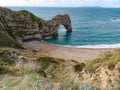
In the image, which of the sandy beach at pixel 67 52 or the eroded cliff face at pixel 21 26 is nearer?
the sandy beach at pixel 67 52

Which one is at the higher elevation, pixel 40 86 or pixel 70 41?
pixel 40 86

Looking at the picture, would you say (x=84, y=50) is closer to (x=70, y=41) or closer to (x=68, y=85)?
(x=70, y=41)

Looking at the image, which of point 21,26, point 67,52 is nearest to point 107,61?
point 67,52

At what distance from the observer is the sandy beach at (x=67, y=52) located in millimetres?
50906

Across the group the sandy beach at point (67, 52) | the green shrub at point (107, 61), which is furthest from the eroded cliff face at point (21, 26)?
the green shrub at point (107, 61)

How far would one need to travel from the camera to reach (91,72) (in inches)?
701

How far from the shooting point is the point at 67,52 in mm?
55125

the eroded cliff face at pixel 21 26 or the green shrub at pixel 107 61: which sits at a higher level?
the green shrub at pixel 107 61

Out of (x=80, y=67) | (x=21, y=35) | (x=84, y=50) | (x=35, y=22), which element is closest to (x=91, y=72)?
(x=80, y=67)

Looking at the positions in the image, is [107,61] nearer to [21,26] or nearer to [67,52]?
[67,52]

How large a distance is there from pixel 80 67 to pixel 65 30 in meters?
68.6

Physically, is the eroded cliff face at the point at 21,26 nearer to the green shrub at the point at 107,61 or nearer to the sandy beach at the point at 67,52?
the sandy beach at the point at 67,52

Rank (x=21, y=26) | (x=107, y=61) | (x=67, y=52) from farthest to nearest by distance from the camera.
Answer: (x=21, y=26) < (x=67, y=52) < (x=107, y=61)

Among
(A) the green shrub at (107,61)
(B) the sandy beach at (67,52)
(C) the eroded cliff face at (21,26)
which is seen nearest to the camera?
(A) the green shrub at (107,61)
